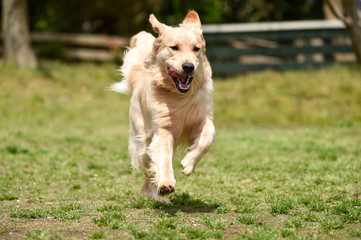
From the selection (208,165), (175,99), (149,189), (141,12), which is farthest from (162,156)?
(141,12)

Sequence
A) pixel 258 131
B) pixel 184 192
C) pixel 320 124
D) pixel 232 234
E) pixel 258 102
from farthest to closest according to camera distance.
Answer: pixel 258 102 < pixel 320 124 < pixel 258 131 < pixel 184 192 < pixel 232 234

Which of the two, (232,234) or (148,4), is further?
(148,4)

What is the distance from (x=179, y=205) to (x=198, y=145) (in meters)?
0.88

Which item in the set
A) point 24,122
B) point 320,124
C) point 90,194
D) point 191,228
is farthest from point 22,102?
point 191,228

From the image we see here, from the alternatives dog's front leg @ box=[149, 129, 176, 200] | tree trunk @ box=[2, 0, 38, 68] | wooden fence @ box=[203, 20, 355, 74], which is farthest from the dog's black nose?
tree trunk @ box=[2, 0, 38, 68]

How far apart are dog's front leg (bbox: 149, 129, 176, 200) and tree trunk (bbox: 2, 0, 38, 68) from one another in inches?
590

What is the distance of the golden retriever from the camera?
5.64 meters

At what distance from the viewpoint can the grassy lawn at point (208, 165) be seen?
521 centimetres

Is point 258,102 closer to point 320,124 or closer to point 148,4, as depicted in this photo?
point 320,124

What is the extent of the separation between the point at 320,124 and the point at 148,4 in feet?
42.3

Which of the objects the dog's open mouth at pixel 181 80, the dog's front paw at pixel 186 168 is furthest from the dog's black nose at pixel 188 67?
the dog's front paw at pixel 186 168

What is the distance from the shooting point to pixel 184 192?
23.1ft

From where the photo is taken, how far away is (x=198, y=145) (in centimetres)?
580

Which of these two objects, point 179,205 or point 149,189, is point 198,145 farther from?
point 149,189
